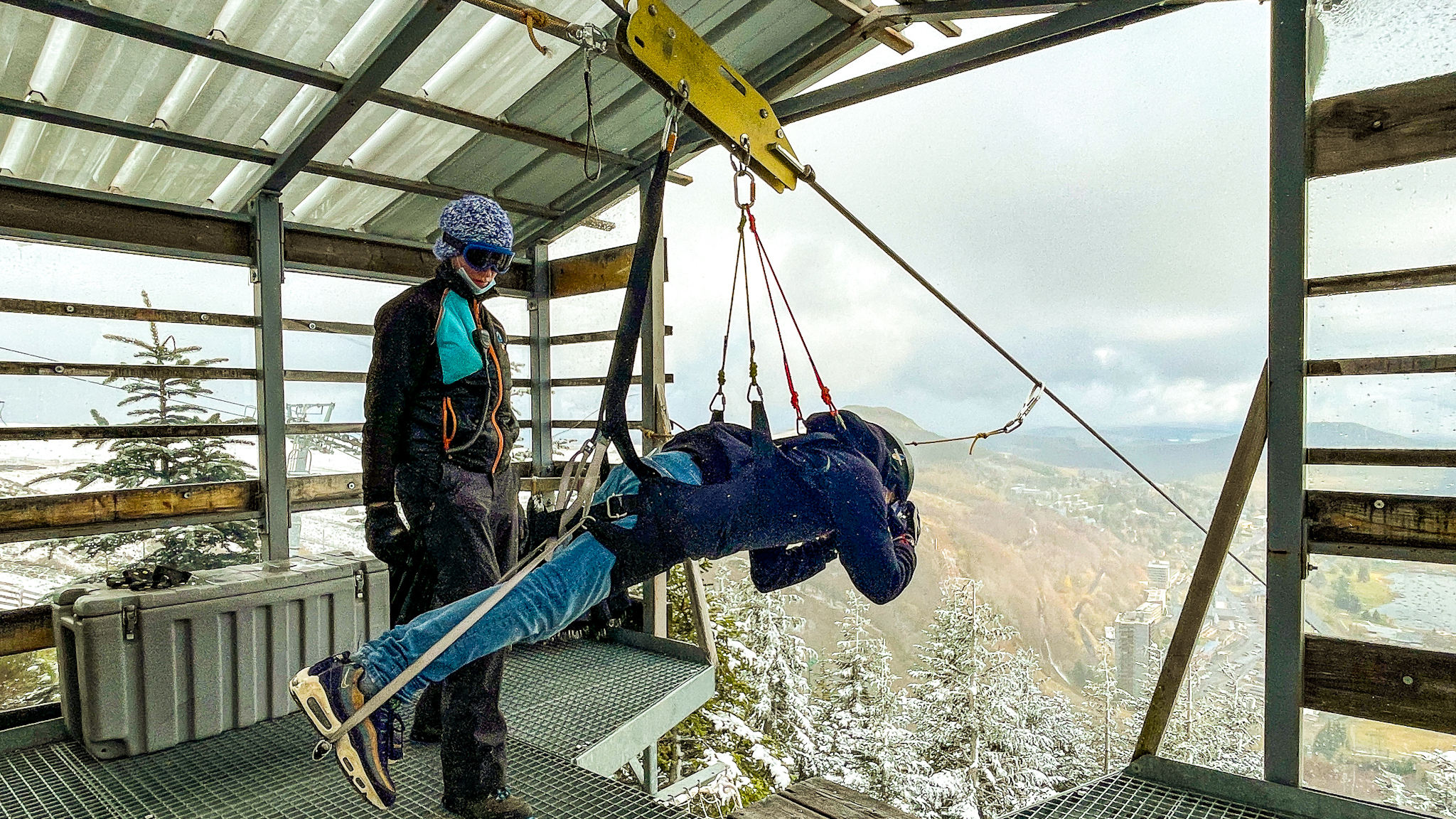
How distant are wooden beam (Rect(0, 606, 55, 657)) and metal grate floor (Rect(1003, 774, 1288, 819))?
385cm

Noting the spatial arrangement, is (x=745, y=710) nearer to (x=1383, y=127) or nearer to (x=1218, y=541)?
(x=1218, y=541)

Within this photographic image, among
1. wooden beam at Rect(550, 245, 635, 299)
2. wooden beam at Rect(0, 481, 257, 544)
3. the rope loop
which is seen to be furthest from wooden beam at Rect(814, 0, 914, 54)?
wooden beam at Rect(0, 481, 257, 544)

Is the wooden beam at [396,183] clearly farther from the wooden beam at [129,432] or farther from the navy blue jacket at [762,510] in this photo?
the navy blue jacket at [762,510]

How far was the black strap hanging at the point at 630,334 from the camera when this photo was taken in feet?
4.81

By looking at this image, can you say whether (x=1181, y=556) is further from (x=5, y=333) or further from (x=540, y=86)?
(x=5, y=333)

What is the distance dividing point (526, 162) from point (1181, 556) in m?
17.2

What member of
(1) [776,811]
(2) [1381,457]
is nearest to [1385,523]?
(2) [1381,457]

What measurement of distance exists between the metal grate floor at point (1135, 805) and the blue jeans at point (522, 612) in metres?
1.39

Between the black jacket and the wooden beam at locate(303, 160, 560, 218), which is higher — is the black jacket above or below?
below

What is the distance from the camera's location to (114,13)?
2.34 meters

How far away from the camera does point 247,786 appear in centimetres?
227

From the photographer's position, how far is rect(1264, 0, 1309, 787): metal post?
212 cm

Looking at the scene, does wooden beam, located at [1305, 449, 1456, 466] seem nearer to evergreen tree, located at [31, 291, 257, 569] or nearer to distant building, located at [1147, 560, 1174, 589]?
evergreen tree, located at [31, 291, 257, 569]

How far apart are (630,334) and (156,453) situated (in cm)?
328
